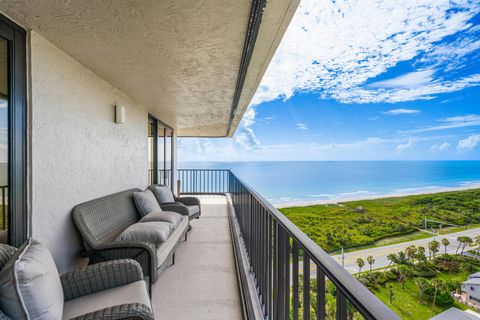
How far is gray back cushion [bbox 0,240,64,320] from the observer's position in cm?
108

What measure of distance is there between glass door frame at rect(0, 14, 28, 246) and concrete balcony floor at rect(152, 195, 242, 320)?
1.30 m

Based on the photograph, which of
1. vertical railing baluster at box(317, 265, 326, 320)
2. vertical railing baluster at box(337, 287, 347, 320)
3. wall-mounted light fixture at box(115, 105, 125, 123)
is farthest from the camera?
wall-mounted light fixture at box(115, 105, 125, 123)

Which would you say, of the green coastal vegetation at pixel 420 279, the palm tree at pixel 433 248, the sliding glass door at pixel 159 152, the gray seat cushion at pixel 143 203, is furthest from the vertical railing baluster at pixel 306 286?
the sliding glass door at pixel 159 152

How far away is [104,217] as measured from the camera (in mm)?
2658

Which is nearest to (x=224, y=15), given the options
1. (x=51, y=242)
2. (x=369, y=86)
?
(x=51, y=242)

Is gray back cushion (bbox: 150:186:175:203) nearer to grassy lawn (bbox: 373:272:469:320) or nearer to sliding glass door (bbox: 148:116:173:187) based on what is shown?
sliding glass door (bbox: 148:116:173:187)

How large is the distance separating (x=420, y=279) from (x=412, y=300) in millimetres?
231

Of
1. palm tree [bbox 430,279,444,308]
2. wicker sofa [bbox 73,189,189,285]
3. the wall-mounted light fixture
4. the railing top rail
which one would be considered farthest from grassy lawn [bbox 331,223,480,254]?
the wall-mounted light fixture

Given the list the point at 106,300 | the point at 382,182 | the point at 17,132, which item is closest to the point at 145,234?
the point at 106,300

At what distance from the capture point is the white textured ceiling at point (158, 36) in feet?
5.07

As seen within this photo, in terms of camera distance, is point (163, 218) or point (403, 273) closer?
point (403, 273)

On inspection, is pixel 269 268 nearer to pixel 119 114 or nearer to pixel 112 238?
pixel 112 238

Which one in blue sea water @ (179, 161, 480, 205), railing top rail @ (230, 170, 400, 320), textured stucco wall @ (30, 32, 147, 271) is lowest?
blue sea water @ (179, 161, 480, 205)

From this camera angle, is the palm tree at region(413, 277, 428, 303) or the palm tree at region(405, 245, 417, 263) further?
the palm tree at region(405, 245, 417, 263)
